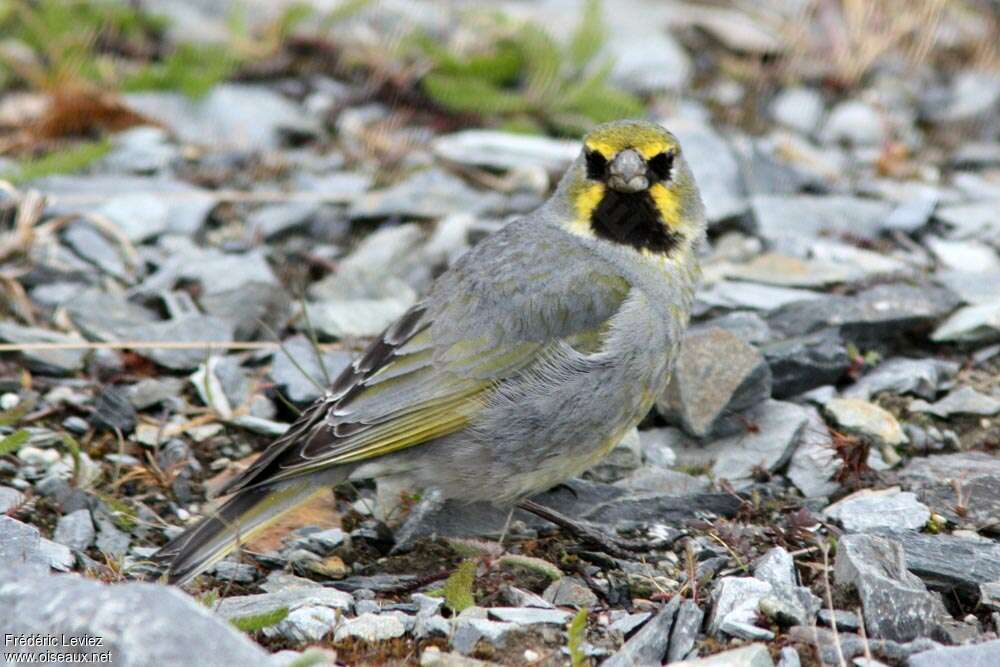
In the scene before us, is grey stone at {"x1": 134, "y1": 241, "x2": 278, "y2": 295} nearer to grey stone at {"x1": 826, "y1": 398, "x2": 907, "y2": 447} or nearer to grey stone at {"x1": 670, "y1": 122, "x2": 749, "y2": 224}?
grey stone at {"x1": 670, "y1": 122, "x2": 749, "y2": 224}

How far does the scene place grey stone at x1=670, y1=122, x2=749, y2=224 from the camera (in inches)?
283

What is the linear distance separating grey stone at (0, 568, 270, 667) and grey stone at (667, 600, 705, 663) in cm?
128

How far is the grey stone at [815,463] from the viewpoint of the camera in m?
5.18

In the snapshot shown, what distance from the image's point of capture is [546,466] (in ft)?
16.1

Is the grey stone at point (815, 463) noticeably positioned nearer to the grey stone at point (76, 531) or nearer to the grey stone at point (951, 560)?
the grey stone at point (951, 560)

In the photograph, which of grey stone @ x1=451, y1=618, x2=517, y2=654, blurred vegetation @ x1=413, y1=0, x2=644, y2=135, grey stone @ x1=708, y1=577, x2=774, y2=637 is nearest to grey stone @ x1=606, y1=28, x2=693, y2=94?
blurred vegetation @ x1=413, y1=0, x2=644, y2=135

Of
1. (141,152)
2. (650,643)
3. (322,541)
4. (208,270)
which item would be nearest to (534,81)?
(141,152)

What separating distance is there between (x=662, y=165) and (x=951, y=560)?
186 centimetres

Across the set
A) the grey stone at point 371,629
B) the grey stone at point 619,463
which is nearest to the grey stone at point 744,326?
the grey stone at point 619,463

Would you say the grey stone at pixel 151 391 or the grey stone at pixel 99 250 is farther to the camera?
the grey stone at pixel 99 250

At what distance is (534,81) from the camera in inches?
328

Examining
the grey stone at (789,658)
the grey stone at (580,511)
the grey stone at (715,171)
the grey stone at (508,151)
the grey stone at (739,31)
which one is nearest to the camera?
the grey stone at (789,658)

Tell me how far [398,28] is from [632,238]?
406 cm

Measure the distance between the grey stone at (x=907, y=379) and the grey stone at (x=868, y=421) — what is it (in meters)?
0.16
